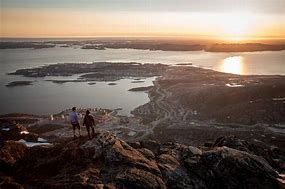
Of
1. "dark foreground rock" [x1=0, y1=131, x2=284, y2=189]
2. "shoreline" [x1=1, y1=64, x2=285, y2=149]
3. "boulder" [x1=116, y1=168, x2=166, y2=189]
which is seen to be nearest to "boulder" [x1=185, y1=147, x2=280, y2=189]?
"dark foreground rock" [x1=0, y1=131, x2=284, y2=189]

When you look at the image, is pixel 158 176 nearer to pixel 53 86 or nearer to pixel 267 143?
pixel 267 143

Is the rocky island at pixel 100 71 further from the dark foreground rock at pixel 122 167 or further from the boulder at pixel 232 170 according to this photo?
the boulder at pixel 232 170

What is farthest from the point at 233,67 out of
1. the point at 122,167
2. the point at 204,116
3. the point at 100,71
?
the point at 122,167

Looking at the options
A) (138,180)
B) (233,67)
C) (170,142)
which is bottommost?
(233,67)

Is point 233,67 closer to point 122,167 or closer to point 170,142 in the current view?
point 170,142

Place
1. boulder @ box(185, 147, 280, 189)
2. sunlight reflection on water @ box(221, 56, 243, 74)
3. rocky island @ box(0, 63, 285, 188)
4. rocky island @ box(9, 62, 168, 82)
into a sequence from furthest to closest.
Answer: sunlight reflection on water @ box(221, 56, 243, 74)
rocky island @ box(9, 62, 168, 82)
boulder @ box(185, 147, 280, 189)
rocky island @ box(0, 63, 285, 188)

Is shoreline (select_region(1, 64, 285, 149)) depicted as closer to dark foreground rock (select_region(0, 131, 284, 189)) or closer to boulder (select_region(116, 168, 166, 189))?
dark foreground rock (select_region(0, 131, 284, 189))

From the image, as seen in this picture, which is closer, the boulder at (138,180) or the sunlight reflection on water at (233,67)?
the boulder at (138,180)

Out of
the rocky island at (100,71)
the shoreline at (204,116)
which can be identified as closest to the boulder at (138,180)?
the shoreline at (204,116)
